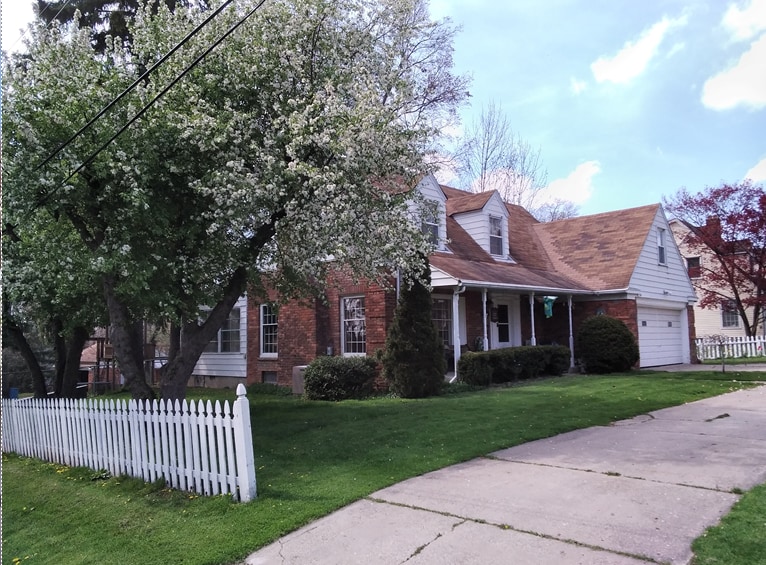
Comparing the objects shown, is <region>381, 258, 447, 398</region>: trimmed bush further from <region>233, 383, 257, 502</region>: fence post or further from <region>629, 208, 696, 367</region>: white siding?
<region>629, 208, 696, 367</region>: white siding

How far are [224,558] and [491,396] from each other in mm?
8843

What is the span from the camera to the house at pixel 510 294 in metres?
15.8

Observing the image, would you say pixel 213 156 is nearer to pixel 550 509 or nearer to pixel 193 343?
pixel 193 343

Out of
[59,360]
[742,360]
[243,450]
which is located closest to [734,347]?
[742,360]

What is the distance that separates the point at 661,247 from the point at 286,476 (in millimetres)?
19259

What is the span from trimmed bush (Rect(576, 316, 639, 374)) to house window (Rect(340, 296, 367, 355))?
7.42 m

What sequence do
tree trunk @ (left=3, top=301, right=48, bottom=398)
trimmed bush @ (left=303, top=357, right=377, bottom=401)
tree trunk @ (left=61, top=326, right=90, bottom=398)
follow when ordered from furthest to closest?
trimmed bush @ (left=303, top=357, right=377, bottom=401) → tree trunk @ (left=61, top=326, right=90, bottom=398) → tree trunk @ (left=3, top=301, right=48, bottom=398)

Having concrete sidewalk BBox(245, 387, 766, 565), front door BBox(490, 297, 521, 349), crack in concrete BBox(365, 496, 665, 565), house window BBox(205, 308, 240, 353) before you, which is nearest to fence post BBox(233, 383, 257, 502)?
concrete sidewalk BBox(245, 387, 766, 565)

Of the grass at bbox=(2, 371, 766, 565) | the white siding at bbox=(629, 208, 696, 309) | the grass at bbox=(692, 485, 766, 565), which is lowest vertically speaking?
the grass at bbox=(2, 371, 766, 565)

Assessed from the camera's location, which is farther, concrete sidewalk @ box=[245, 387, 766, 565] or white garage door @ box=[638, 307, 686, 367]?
white garage door @ box=[638, 307, 686, 367]

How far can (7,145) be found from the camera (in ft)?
26.5

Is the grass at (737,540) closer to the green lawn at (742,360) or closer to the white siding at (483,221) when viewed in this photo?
the white siding at (483,221)

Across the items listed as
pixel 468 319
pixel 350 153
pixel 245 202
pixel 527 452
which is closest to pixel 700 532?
pixel 527 452

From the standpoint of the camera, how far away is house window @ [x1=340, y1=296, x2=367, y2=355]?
15.7 metres
